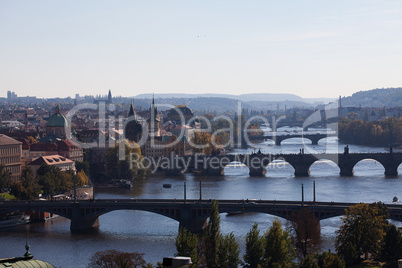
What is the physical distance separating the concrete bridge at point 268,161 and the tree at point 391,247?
35.0 meters

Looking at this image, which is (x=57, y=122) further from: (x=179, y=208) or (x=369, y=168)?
(x=179, y=208)

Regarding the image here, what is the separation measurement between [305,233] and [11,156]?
32.2 metres

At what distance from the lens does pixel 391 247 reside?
3081 cm

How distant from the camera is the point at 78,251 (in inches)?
1405

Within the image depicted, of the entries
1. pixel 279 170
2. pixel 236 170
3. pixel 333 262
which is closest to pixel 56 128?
pixel 236 170

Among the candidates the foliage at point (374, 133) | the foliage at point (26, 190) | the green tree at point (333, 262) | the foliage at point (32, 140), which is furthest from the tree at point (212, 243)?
the foliage at point (374, 133)

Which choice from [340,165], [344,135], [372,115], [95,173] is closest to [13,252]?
[95,173]

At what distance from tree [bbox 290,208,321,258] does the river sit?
2.36 ft

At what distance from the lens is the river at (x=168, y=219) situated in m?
35.8

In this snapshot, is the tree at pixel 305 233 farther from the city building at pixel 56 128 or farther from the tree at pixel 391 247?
the city building at pixel 56 128

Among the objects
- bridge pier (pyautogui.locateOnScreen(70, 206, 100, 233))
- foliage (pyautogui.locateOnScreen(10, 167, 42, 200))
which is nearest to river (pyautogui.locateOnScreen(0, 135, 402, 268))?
bridge pier (pyautogui.locateOnScreen(70, 206, 100, 233))

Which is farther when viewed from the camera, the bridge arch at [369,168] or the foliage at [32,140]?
the foliage at [32,140]

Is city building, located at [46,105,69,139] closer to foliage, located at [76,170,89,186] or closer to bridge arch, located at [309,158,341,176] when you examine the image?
foliage, located at [76,170,89,186]

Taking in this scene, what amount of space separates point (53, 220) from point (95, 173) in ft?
72.7
